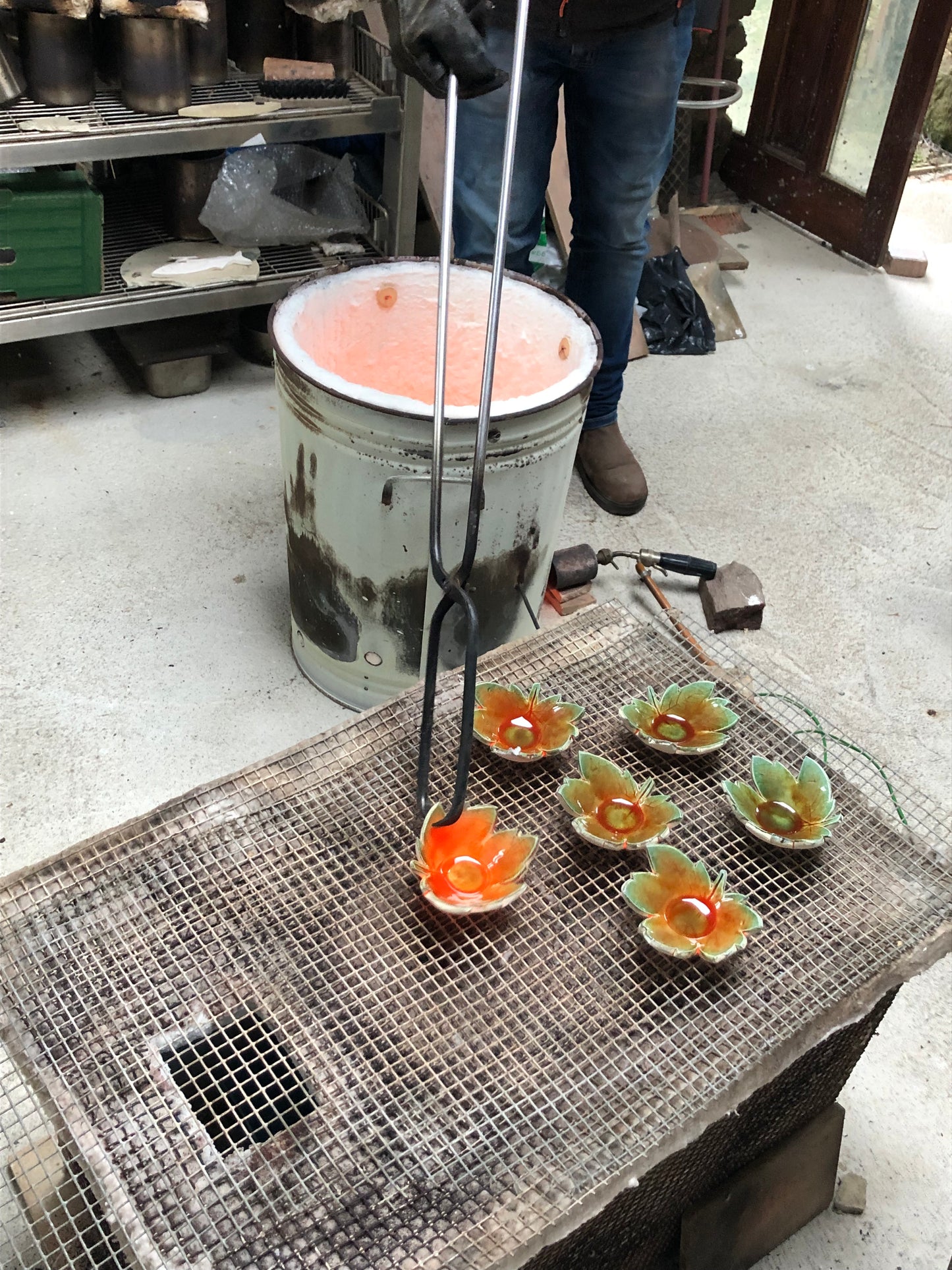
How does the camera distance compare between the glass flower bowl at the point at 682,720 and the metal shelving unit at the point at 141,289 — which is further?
the metal shelving unit at the point at 141,289

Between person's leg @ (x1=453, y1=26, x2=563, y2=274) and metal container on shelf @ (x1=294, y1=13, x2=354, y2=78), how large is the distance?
80 centimetres

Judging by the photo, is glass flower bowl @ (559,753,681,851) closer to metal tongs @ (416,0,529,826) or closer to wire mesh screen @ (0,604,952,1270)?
wire mesh screen @ (0,604,952,1270)

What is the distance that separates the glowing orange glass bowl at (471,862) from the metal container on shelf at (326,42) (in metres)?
2.42

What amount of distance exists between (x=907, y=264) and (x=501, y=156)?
229 cm

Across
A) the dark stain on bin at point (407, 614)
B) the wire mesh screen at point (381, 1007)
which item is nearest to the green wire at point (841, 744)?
the wire mesh screen at point (381, 1007)

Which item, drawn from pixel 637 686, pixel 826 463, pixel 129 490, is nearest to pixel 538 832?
pixel 637 686

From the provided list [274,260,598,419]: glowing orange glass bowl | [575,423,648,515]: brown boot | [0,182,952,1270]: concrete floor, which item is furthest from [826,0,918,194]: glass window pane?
[274,260,598,419]: glowing orange glass bowl

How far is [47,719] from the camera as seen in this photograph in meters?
2.12

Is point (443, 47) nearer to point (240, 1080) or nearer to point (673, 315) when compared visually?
point (240, 1080)

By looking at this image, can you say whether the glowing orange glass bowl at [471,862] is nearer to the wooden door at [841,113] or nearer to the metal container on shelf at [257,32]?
the metal container on shelf at [257,32]

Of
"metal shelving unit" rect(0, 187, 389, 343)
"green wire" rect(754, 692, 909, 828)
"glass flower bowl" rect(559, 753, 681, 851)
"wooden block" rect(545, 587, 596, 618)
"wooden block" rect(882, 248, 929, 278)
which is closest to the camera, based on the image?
"glass flower bowl" rect(559, 753, 681, 851)

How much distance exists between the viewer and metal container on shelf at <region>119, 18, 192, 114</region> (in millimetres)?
2490

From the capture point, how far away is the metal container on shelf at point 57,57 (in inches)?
96.1

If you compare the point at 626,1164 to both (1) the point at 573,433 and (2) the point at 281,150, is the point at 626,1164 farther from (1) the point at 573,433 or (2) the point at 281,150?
(2) the point at 281,150
